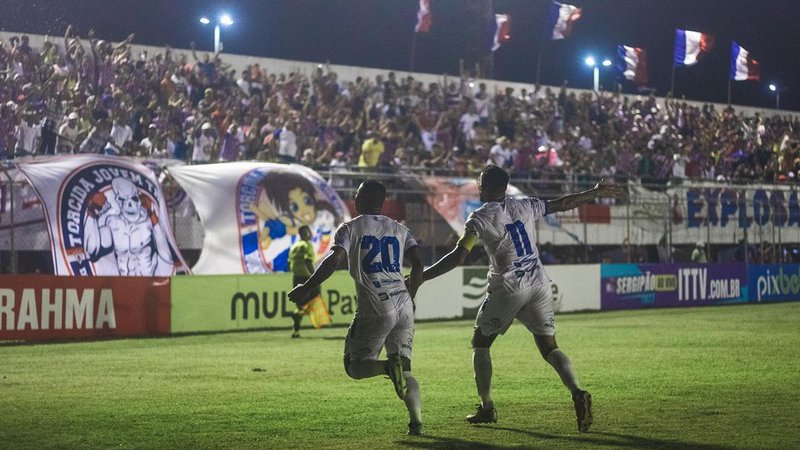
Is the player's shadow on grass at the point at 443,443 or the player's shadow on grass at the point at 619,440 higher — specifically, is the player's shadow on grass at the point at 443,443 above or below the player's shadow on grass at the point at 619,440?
below

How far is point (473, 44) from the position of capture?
3744 cm

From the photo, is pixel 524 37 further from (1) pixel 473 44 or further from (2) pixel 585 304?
(2) pixel 585 304

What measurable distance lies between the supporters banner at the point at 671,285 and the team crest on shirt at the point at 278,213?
882 cm

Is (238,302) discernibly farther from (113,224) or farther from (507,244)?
(507,244)

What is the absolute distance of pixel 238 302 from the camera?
23984 millimetres

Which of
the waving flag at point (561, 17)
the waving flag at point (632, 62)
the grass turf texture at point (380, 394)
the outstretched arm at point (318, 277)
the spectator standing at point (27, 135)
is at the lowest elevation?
the grass turf texture at point (380, 394)

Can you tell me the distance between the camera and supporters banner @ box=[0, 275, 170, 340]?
20766 mm

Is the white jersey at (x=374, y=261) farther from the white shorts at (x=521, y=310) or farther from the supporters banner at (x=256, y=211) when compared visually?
the supporters banner at (x=256, y=211)

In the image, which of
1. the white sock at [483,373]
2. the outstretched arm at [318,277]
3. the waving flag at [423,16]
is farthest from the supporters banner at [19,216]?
the waving flag at [423,16]

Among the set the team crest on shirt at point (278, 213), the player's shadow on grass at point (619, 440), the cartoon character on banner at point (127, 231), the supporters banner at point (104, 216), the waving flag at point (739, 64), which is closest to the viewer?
the player's shadow on grass at point (619, 440)

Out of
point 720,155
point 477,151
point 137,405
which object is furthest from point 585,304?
point 137,405

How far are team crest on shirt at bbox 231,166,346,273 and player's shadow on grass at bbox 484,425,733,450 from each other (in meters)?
14.9

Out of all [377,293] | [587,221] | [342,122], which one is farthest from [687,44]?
[377,293]

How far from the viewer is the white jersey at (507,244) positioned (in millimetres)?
10172
